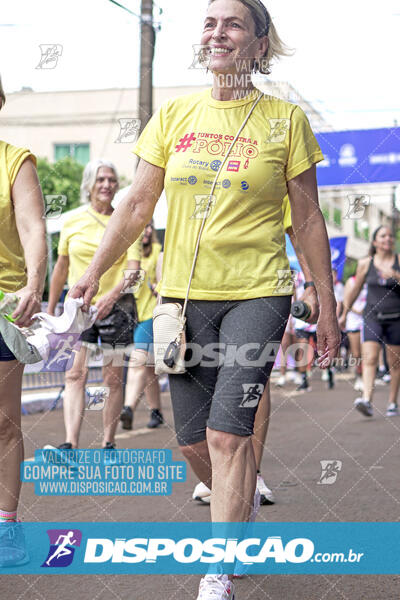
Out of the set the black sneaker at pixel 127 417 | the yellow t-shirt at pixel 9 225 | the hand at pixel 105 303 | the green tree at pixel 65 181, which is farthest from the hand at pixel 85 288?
the green tree at pixel 65 181

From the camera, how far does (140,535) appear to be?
439 cm

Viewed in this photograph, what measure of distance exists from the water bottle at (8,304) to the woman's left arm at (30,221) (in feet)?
0.43

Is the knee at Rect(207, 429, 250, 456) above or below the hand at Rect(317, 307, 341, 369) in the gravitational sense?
below

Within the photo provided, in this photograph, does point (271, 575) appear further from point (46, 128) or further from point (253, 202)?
point (46, 128)

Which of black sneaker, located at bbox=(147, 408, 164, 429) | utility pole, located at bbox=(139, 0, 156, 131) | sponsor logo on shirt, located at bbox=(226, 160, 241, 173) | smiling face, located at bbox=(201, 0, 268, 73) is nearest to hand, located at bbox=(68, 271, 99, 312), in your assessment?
sponsor logo on shirt, located at bbox=(226, 160, 241, 173)

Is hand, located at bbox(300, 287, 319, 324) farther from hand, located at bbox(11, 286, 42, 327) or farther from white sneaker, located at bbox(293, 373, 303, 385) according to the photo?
white sneaker, located at bbox(293, 373, 303, 385)

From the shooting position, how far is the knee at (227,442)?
10.6 feet

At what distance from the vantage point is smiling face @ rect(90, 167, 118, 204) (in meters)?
6.72

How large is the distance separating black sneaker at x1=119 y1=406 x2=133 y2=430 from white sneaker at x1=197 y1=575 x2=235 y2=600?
199 inches

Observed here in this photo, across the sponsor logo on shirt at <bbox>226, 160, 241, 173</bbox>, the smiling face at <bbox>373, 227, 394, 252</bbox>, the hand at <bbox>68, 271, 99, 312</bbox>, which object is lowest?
the smiling face at <bbox>373, 227, 394, 252</bbox>

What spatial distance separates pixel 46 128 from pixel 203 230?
40.8 m

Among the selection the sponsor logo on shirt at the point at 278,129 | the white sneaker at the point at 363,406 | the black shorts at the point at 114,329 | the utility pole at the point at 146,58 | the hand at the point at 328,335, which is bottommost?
the white sneaker at the point at 363,406

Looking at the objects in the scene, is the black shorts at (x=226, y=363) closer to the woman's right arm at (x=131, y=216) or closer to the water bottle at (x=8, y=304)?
the woman's right arm at (x=131, y=216)

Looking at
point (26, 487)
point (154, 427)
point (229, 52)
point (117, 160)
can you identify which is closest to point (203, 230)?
point (229, 52)
